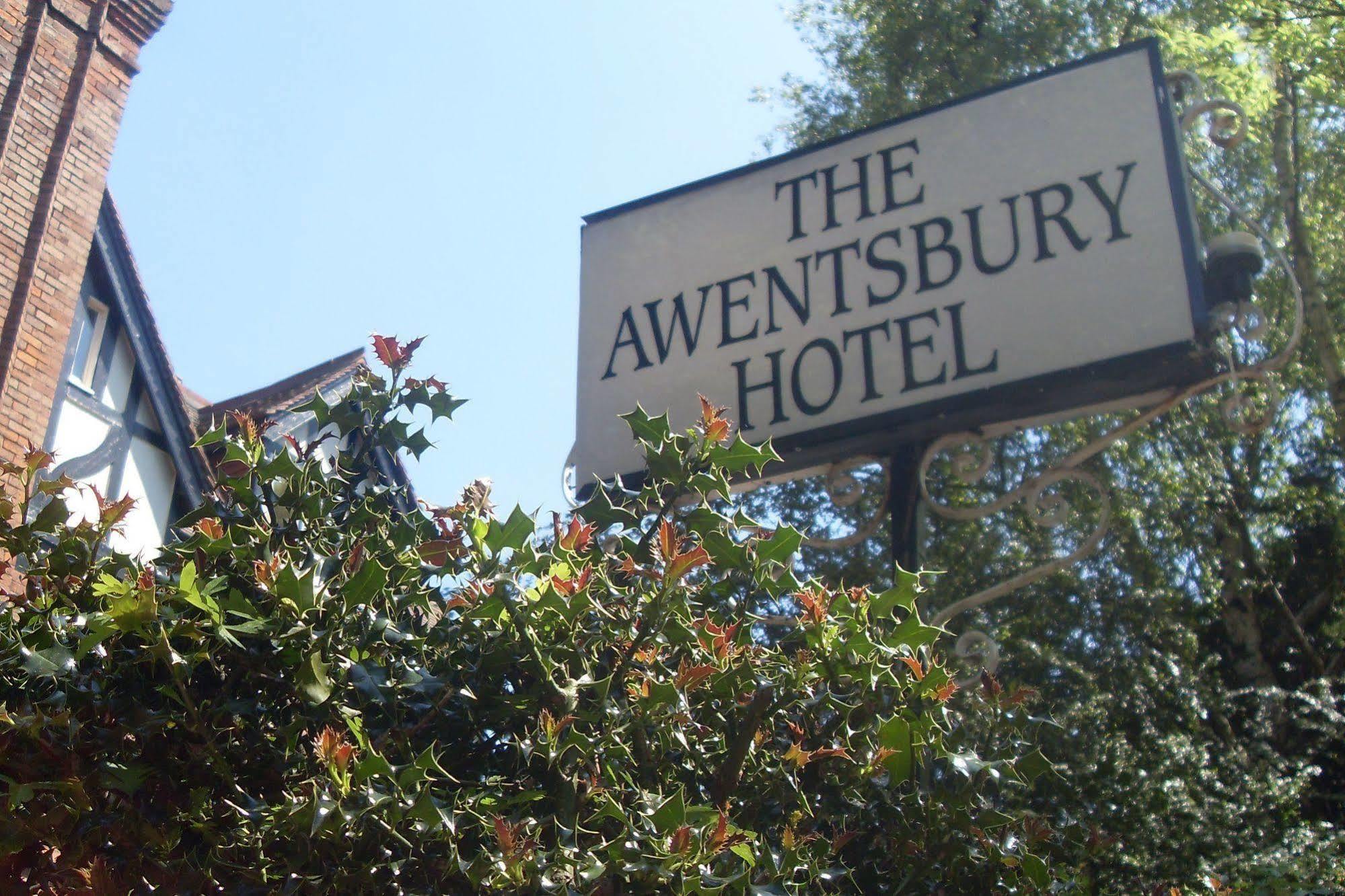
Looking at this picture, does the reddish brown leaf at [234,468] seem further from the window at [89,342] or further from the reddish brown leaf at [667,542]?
the window at [89,342]

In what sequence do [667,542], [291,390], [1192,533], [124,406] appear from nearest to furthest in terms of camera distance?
[667,542] < [124,406] < [291,390] < [1192,533]

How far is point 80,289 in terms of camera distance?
37.0 feet

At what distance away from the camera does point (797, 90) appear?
17547mm

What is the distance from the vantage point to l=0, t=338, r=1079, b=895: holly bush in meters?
2.64

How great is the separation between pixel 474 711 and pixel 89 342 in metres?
9.63

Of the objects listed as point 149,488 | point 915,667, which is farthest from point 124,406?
point 915,667

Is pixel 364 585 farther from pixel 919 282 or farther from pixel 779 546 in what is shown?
pixel 919 282

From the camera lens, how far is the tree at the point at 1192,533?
11391mm

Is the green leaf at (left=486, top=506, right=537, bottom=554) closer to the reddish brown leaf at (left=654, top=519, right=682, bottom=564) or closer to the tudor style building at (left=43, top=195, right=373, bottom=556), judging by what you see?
the reddish brown leaf at (left=654, top=519, right=682, bottom=564)

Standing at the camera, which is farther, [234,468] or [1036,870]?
[234,468]

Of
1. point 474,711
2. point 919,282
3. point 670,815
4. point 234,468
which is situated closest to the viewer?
point 670,815

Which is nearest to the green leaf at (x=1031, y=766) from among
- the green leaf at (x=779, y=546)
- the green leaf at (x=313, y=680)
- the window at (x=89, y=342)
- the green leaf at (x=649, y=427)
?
the green leaf at (x=779, y=546)

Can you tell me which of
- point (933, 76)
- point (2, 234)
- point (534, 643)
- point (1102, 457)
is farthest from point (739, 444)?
point (933, 76)

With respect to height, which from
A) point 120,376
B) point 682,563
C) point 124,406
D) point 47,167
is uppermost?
point 47,167
